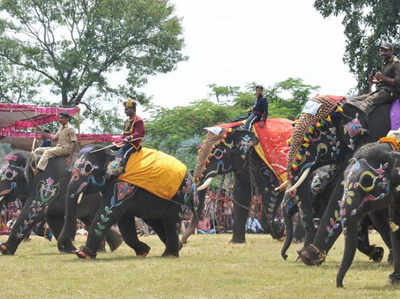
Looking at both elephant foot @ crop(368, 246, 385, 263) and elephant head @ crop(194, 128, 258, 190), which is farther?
elephant head @ crop(194, 128, 258, 190)

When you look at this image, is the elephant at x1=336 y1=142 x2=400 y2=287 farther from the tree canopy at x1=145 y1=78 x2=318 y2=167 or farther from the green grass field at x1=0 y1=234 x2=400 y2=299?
the tree canopy at x1=145 y1=78 x2=318 y2=167

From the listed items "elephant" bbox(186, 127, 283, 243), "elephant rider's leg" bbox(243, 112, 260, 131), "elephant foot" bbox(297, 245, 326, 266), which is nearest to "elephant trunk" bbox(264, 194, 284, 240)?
"elephant" bbox(186, 127, 283, 243)

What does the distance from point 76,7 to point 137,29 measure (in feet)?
9.84

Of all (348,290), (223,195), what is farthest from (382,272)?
(223,195)

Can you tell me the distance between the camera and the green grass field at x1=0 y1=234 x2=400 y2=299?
866cm

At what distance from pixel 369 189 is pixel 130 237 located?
6.32 meters

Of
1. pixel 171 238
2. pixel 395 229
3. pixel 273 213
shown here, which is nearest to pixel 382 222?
pixel 395 229

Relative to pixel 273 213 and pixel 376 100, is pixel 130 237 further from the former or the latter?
pixel 273 213

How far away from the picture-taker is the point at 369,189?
848 centimetres

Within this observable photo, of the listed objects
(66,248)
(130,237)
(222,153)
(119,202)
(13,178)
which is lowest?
(66,248)

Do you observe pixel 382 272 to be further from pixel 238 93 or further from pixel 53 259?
pixel 238 93

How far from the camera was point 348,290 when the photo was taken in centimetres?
851

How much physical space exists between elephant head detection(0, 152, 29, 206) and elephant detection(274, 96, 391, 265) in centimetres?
606

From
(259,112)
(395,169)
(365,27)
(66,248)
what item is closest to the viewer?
(395,169)
